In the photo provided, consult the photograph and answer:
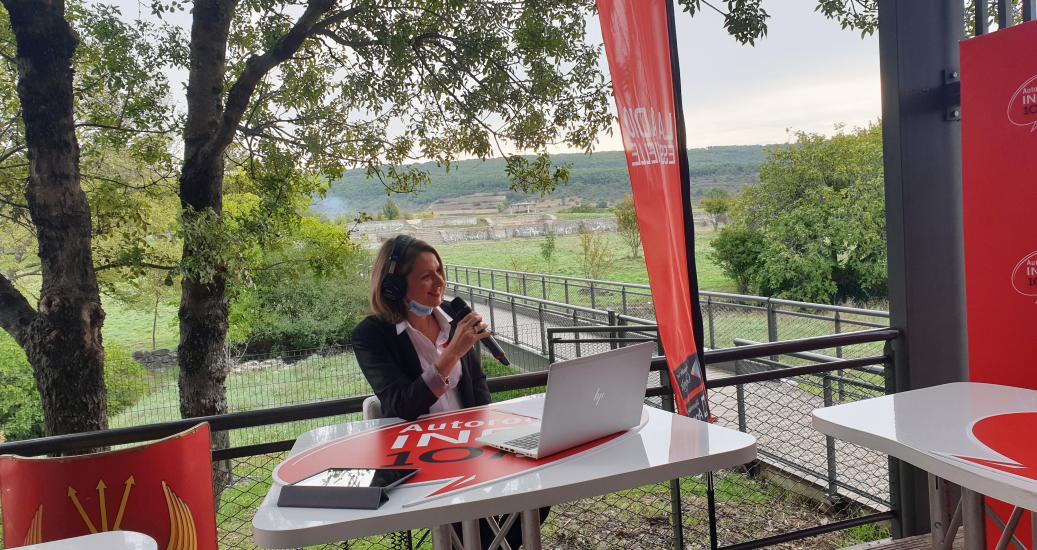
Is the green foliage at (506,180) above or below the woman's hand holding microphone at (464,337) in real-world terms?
above

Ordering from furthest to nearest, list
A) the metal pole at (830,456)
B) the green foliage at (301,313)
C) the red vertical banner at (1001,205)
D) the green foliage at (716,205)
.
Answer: the green foliage at (301,313)
the green foliage at (716,205)
the metal pole at (830,456)
the red vertical banner at (1001,205)

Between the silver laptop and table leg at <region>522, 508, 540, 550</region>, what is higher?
the silver laptop

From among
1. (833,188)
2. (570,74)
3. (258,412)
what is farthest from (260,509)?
(833,188)

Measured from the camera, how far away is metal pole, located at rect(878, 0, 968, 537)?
2.69 metres

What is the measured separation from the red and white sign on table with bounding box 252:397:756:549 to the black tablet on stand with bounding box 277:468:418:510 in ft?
0.05

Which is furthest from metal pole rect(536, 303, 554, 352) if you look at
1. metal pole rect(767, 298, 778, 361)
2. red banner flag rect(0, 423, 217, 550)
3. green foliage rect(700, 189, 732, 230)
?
red banner flag rect(0, 423, 217, 550)

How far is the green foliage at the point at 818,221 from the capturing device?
1486 cm

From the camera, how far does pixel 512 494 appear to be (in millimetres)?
1147

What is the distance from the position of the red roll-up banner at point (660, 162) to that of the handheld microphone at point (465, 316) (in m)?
0.61

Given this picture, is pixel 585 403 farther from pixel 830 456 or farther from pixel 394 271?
pixel 830 456

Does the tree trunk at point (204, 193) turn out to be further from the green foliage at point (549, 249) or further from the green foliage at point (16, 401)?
the green foliage at point (549, 249)

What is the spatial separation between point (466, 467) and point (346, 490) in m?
0.25

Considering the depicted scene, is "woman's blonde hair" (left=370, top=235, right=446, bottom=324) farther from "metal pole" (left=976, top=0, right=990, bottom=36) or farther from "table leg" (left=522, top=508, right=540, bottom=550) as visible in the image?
"metal pole" (left=976, top=0, right=990, bottom=36)

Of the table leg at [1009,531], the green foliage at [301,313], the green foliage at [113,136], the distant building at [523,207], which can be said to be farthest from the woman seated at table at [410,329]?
the green foliage at [301,313]
